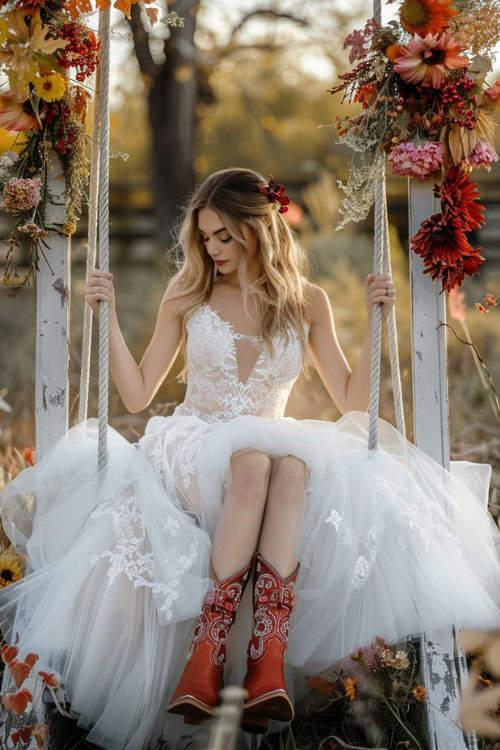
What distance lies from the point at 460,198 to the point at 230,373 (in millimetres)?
756

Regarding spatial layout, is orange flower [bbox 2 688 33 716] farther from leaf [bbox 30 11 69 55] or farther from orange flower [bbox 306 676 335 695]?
leaf [bbox 30 11 69 55]

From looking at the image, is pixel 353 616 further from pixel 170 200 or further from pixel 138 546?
pixel 170 200

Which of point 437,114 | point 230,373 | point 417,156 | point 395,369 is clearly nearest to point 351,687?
point 395,369

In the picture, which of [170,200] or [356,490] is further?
[170,200]

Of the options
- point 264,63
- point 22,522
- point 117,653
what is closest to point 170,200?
point 264,63

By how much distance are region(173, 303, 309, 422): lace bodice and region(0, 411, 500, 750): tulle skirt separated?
23 cm

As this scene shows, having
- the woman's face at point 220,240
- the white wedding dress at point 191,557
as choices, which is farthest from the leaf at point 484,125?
the white wedding dress at point 191,557

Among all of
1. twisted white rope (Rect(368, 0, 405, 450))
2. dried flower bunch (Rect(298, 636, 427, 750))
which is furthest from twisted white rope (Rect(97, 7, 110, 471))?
dried flower bunch (Rect(298, 636, 427, 750))

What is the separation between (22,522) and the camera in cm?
223

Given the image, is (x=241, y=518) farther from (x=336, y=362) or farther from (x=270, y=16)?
(x=270, y=16)

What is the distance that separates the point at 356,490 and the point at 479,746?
63 cm

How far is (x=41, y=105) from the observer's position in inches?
89.4

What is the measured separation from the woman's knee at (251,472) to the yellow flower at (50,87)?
996mm

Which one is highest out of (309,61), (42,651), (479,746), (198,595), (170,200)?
(309,61)
